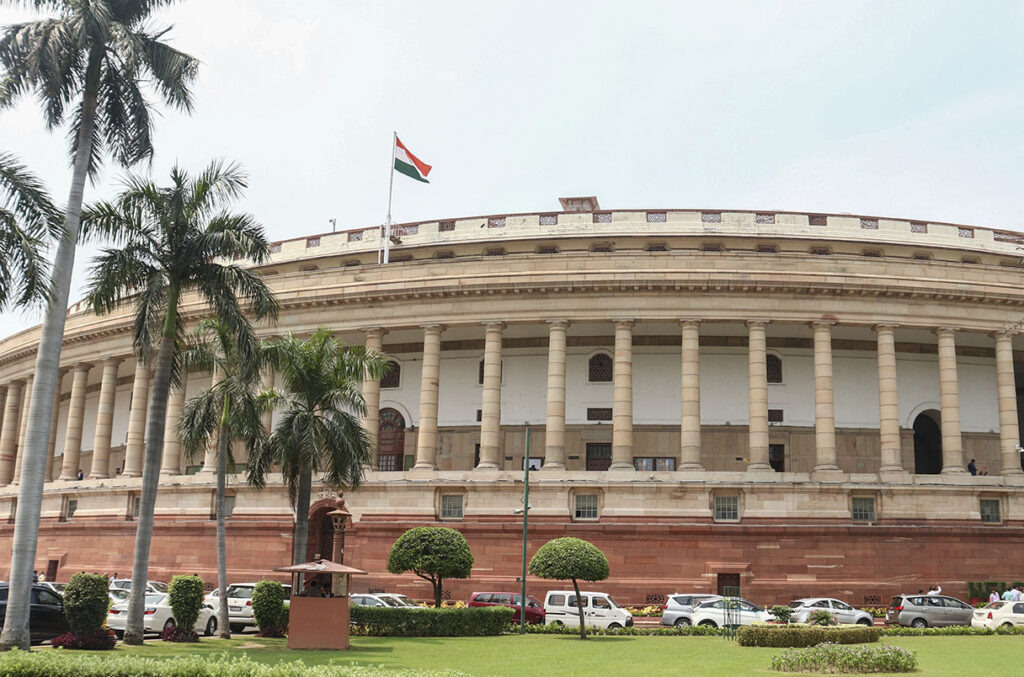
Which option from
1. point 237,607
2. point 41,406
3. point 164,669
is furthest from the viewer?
point 237,607

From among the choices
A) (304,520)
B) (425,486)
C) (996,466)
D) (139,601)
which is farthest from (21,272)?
(996,466)

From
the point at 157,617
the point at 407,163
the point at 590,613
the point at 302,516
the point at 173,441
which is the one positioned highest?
the point at 407,163

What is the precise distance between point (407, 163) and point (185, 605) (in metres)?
32.6

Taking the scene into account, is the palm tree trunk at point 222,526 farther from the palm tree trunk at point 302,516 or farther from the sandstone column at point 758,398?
the sandstone column at point 758,398

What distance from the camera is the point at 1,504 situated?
203ft

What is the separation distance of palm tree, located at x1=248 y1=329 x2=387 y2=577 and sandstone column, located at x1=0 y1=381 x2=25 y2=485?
1412 inches

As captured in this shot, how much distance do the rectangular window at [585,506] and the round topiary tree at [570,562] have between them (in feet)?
34.7

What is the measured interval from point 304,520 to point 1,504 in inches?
1404

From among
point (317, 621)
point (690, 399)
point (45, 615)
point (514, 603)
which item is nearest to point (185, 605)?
point (45, 615)

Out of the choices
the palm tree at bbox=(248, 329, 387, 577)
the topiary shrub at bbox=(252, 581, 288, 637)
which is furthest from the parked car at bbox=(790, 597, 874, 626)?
the topiary shrub at bbox=(252, 581, 288, 637)

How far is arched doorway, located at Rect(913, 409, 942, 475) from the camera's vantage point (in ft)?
166

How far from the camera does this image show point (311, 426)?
116 feet

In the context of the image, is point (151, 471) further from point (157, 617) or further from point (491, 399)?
point (491, 399)

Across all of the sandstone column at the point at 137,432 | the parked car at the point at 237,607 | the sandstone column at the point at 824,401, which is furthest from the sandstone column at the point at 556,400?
the sandstone column at the point at 137,432
